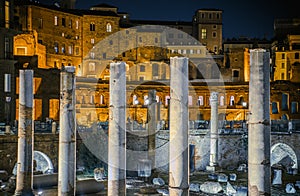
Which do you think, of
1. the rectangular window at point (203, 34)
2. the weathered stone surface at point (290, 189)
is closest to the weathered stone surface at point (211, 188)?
the weathered stone surface at point (290, 189)

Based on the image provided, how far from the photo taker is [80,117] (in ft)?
164

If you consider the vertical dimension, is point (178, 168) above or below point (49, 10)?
below

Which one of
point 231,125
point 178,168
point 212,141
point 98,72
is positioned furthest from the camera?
point 98,72

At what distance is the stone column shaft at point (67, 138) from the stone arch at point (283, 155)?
18.9 meters

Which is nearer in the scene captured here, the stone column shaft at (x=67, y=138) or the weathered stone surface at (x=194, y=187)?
the stone column shaft at (x=67, y=138)

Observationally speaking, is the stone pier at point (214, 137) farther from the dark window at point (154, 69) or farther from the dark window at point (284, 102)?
the dark window at point (154, 69)

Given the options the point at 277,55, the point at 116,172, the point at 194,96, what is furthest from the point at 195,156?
the point at 277,55

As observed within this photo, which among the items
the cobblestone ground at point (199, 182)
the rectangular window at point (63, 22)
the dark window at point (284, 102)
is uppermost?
the rectangular window at point (63, 22)

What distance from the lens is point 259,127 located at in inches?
473

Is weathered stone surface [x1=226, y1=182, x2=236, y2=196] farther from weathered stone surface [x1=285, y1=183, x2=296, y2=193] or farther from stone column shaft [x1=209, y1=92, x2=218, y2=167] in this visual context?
stone column shaft [x1=209, y1=92, x2=218, y2=167]

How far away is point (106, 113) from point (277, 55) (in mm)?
26303

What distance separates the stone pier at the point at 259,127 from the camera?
1191 centimetres

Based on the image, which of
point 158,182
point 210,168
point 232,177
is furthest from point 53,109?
point 232,177

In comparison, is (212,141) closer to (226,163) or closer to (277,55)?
(226,163)
